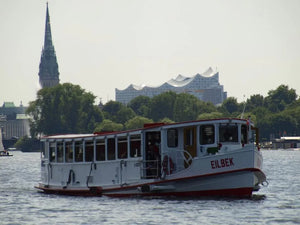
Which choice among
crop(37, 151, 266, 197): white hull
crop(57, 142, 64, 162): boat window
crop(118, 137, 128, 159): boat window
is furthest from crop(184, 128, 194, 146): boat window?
crop(57, 142, 64, 162): boat window

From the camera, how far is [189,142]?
50562mm

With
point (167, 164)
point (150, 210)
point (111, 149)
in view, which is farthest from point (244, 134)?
point (150, 210)

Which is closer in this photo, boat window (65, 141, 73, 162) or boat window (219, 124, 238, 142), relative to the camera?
boat window (219, 124, 238, 142)

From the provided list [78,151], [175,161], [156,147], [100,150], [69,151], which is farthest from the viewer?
[69,151]

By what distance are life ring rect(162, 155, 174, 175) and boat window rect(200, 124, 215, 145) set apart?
202 centimetres

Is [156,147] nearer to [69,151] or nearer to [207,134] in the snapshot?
[207,134]

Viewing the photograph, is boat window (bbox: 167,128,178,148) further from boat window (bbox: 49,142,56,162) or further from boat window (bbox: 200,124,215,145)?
boat window (bbox: 49,142,56,162)

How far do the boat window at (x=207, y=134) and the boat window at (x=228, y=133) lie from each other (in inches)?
18.5

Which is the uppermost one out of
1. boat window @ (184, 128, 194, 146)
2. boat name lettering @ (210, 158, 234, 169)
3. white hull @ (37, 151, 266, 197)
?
boat window @ (184, 128, 194, 146)

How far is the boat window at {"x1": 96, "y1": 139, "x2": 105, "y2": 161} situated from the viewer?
5434 cm

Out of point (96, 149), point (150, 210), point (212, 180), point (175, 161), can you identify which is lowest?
point (150, 210)

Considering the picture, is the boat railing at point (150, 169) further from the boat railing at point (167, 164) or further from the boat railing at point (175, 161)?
the boat railing at point (175, 161)

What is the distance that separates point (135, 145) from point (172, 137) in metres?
2.47

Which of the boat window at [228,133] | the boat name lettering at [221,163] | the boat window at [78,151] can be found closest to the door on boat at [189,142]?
the boat window at [228,133]
